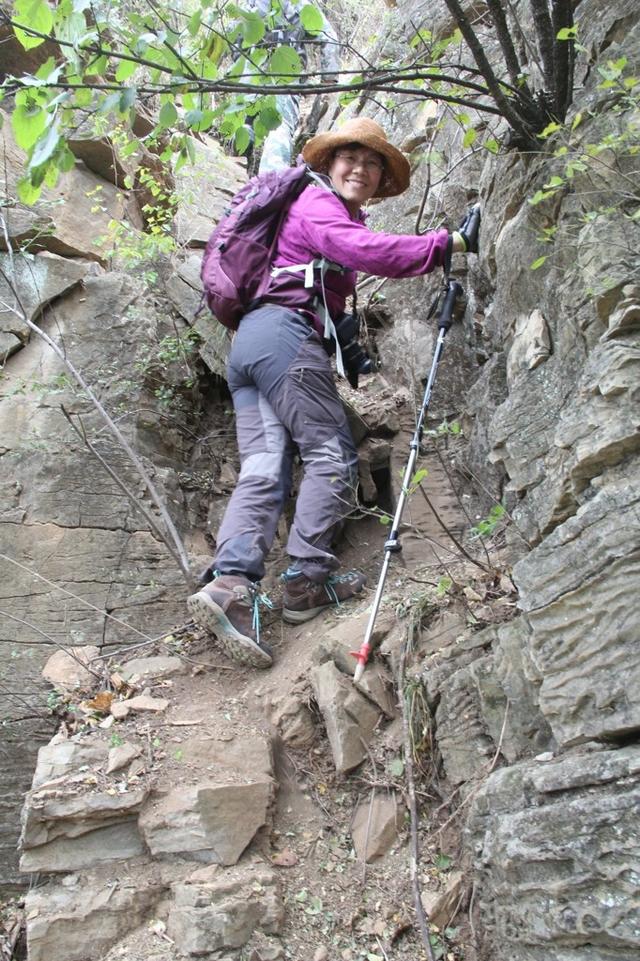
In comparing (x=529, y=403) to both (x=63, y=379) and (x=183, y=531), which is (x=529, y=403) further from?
(x=63, y=379)

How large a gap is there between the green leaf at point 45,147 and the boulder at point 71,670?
302 cm

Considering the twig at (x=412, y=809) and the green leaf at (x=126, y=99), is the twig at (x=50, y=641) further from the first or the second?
the green leaf at (x=126, y=99)

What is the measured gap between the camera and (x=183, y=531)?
563 cm

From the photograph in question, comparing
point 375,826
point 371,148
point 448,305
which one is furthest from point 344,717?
point 371,148

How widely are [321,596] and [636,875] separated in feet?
9.40

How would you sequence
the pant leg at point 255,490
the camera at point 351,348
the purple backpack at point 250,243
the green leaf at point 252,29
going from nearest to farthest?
the green leaf at point 252,29 → the pant leg at point 255,490 → the purple backpack at point 250,243 → the camera at point 351,348

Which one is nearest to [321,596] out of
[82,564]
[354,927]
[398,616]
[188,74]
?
[398,616]

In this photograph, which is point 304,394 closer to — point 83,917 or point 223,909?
point 223,909

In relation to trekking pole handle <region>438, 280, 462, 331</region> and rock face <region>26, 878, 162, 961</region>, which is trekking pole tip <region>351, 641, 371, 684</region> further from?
trekking pole handle <region>438, 280, 462, 331</region>

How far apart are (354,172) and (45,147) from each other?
10.4 ft

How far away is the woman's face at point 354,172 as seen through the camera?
5203 millimetres

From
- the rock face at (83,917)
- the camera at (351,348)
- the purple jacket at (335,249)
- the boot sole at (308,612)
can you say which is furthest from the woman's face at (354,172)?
the rock face at (83,917)

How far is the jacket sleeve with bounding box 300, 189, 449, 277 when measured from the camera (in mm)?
4418

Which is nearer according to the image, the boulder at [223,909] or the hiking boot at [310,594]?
the boulder at [223,909]
